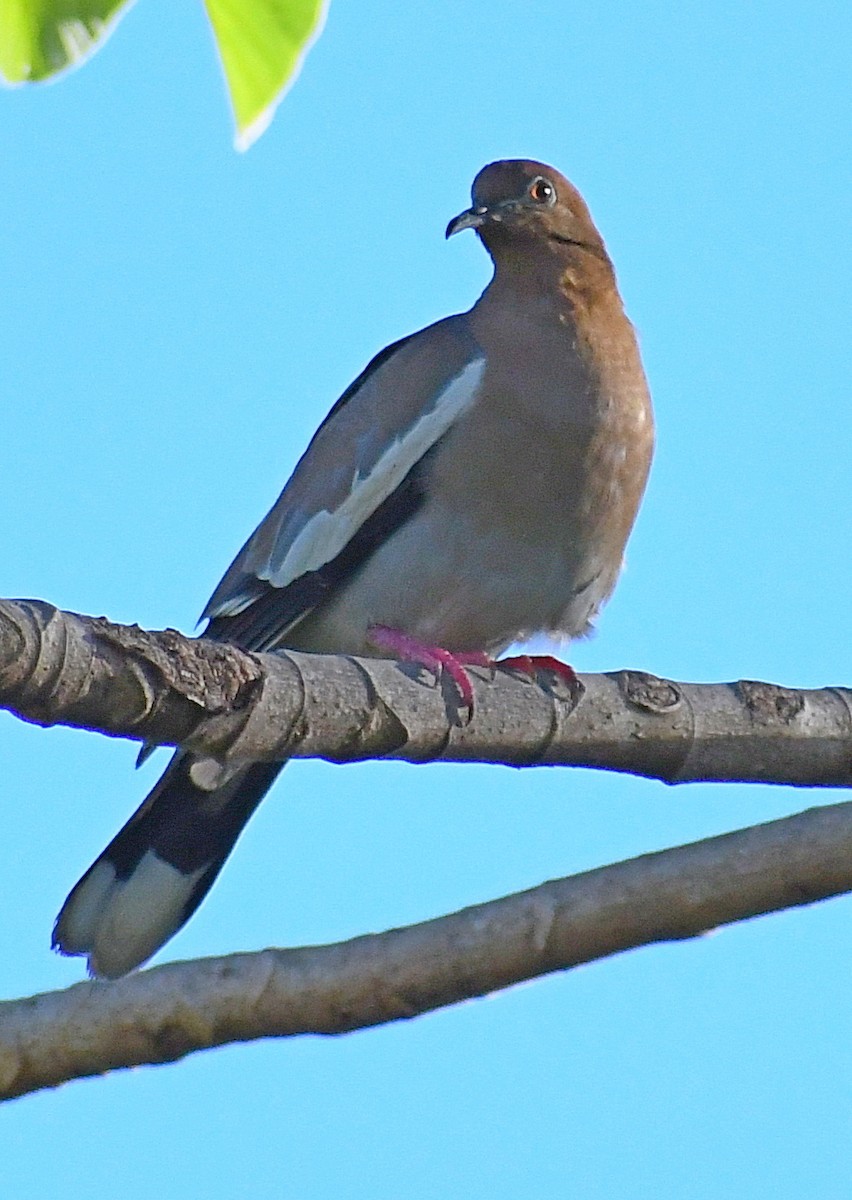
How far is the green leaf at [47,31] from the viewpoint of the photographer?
4.74 ft

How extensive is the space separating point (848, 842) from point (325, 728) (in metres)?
A: 0.75

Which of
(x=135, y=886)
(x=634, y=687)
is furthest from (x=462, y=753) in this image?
(x=135, y=886)

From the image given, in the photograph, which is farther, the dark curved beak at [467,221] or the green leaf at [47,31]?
the dark curved beak at [467,221]

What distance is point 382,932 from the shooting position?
2121mm

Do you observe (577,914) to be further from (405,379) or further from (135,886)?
(405,379)

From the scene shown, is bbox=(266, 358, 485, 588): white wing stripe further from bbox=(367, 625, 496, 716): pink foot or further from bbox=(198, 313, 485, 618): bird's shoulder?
bbox=(367, 625, 496, 716): pink foot

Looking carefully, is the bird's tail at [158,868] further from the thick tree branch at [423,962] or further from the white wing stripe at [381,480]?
the thick tree branch at [423,962]

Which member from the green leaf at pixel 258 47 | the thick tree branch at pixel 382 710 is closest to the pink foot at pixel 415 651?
the thick tree branch at pixel 382 710

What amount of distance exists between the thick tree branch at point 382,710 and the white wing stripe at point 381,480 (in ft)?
4.96

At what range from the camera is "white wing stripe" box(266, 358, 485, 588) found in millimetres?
4441

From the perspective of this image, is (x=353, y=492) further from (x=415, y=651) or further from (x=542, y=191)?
(x=542, y=191)

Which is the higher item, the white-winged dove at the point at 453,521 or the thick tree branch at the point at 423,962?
the white-winged dove at the point at 453,521

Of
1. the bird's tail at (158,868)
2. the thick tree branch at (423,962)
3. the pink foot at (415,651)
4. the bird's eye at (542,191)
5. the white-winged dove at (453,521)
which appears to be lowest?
the thick tree branch at (423,962)

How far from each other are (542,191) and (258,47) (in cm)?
353
